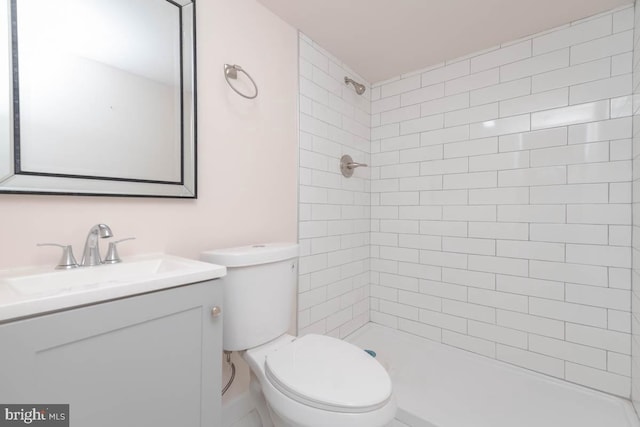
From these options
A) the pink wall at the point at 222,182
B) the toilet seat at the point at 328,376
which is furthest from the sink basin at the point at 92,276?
the toilet seat at the point at 328,376

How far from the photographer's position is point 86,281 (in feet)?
2.79

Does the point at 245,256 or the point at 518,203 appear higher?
the point at 518,203

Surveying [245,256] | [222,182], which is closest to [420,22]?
[222,182]

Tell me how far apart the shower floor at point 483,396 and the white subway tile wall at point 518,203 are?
0.27 ft

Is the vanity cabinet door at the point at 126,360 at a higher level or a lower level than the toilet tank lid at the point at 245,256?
lower

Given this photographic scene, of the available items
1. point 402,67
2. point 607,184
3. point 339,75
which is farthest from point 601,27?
point 339,75

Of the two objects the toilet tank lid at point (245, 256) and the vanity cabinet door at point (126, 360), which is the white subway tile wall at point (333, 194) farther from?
the vanity cabinet door at point (126, 360)

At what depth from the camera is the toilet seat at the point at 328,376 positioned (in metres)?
0.87

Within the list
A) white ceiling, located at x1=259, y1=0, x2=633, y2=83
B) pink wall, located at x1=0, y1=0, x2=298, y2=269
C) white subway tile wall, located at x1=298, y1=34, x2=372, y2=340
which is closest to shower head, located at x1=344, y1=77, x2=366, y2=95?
white subway tile wall, located at x1=298, y1=34, x2=372, y2=340

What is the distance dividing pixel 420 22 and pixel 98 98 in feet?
5.27

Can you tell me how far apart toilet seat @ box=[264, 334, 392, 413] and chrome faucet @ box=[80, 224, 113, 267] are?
672 mm

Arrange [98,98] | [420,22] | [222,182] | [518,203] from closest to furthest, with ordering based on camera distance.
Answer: [98,98], [222,182], [420,22], [518,203]

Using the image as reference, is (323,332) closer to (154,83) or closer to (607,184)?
(154,83)

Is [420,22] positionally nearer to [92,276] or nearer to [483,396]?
[92,276]
